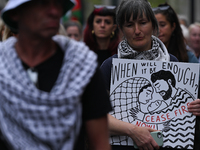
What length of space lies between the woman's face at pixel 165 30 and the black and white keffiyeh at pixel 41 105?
244 cm

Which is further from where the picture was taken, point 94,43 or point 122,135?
point 94,43

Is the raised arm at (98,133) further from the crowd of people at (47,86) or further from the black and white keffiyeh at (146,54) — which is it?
the black and white keffiyeh at (146,54)

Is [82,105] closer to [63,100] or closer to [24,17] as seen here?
[63,100]

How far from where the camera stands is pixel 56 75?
1.92 meters

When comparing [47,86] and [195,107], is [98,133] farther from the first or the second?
[195,107]

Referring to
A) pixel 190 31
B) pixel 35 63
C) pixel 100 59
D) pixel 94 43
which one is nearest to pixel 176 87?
pixel 35 63

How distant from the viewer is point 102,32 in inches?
208

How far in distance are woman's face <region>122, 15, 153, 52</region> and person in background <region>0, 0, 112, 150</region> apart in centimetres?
108

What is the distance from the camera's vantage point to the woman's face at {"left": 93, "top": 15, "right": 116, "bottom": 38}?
5281 mm

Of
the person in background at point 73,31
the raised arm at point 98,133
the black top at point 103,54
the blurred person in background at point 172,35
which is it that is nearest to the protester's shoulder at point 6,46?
the raised arm at point 98,133

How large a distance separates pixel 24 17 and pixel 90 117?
1.88 feet

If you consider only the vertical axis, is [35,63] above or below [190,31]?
above

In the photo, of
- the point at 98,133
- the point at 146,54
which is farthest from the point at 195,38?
the point at 98,133

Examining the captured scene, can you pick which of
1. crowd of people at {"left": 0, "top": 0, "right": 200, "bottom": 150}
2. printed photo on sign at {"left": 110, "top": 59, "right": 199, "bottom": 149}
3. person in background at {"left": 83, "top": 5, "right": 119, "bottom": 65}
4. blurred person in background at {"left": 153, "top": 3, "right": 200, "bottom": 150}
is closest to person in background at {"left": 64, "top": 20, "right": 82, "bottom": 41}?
person in background at {"left": 83, "top": 5, "right": 119, "bottom": 65}
